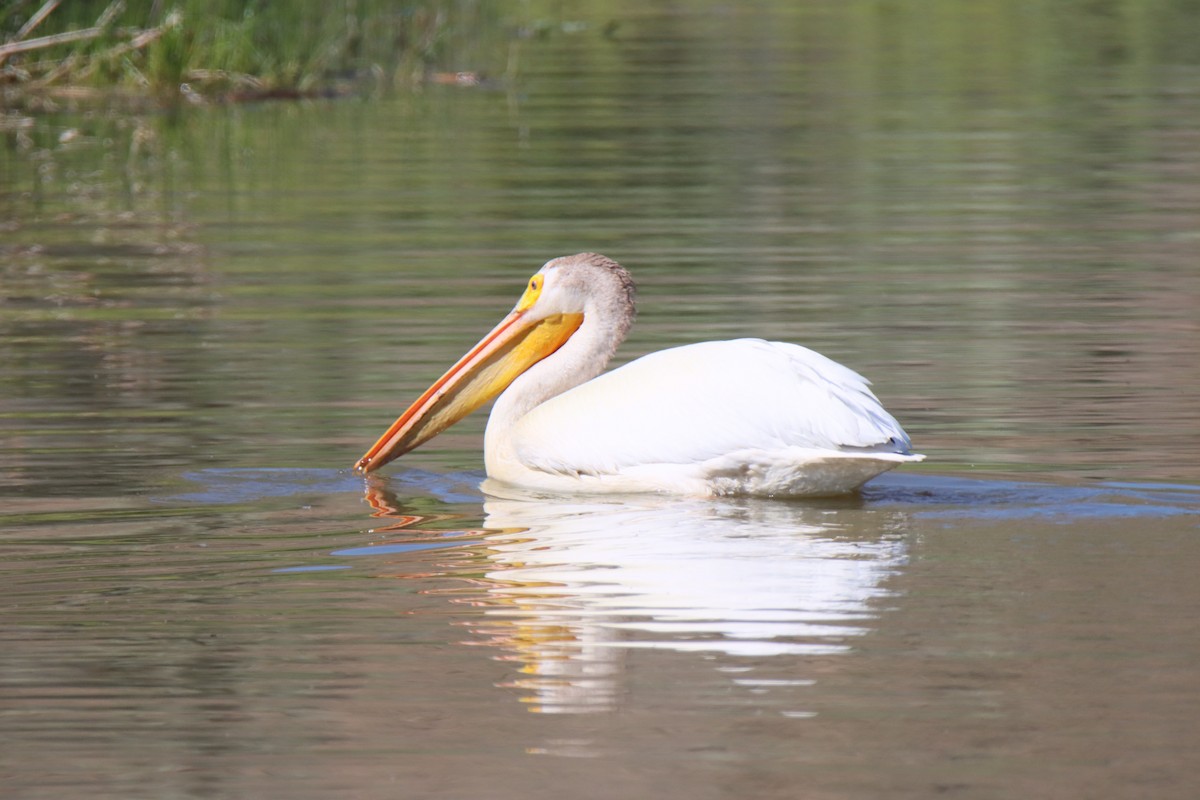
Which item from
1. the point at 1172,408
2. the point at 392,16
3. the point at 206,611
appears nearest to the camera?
the point at 206,611

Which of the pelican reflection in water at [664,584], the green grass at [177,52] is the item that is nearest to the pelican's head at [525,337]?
the pelican reflection in water at [664,584]

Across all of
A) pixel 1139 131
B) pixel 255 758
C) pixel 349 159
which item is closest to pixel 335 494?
pixel 255 758

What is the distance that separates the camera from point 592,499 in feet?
18.1

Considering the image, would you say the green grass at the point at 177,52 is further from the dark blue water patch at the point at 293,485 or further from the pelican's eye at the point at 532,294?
the dark blue water patch at the point at 293,485

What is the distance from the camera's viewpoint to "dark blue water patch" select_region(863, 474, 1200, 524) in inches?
198

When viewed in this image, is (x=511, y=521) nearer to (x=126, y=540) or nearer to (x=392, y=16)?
(x=126, y=540)

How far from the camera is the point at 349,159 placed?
13320mm

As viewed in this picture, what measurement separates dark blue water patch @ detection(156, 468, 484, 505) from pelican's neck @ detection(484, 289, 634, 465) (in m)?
0.29

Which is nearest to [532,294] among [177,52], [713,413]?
[713,413]

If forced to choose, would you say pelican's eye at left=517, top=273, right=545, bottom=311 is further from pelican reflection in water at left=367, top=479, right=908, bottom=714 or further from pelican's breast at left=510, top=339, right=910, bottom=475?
pelican reflection in water at left=367, top=479, right=908, bottom=714

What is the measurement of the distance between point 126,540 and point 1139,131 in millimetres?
10340

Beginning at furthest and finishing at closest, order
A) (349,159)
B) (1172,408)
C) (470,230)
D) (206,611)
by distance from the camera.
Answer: (349,159), (470,230), (1172,408), (206,611)

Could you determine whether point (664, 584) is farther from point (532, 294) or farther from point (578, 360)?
point (532, 294)

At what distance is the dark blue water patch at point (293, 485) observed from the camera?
5637 millimetres
